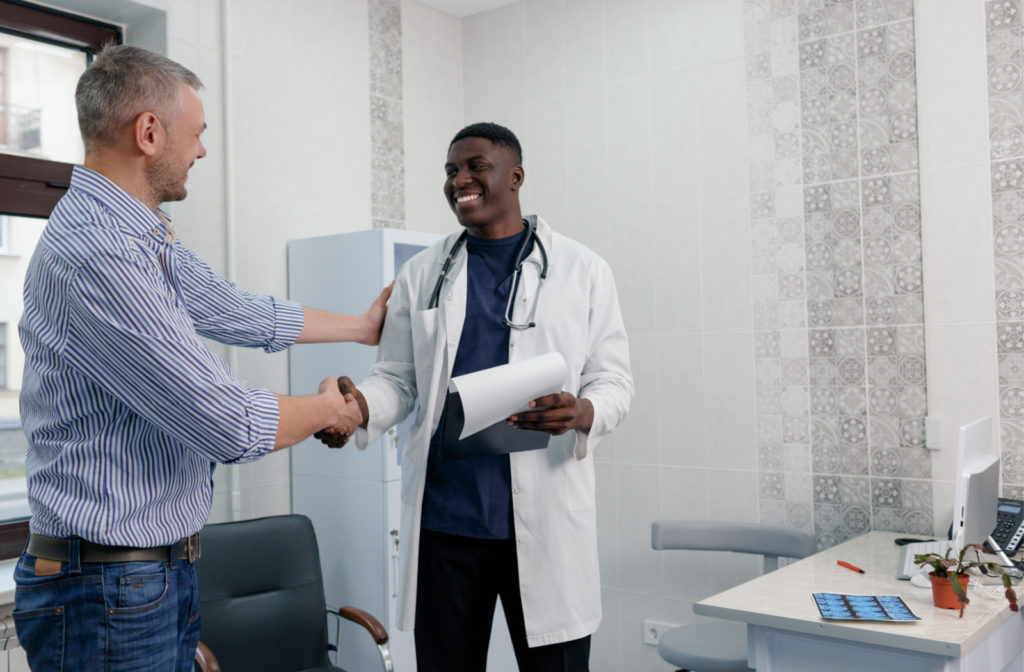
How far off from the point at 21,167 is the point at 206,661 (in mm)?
1677

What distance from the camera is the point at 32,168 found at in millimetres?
2812

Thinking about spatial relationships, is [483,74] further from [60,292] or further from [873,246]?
[60,292]

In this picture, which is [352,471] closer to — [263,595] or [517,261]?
[263,595]

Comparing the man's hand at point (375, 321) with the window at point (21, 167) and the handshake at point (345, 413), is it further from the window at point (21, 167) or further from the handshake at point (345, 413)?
the window at point (21, 167)

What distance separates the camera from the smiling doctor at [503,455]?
1838 millimetres

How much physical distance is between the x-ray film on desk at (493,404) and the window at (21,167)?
182cm

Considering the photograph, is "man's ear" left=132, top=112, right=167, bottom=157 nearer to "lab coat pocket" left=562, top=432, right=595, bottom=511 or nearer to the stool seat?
"lab coat pocket" left=562, top=432, right=595, bottom=511

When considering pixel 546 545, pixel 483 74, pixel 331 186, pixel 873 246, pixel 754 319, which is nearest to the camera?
pixel 546 545

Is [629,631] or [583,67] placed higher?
[583,67]

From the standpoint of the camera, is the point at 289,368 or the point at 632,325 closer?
the point at 289,368

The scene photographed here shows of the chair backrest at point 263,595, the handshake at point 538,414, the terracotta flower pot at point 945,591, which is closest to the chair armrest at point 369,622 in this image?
the chair backrest at point 263,595

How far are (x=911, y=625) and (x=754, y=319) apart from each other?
158cm

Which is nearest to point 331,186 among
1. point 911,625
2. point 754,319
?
point 754,319

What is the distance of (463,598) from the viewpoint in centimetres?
189
